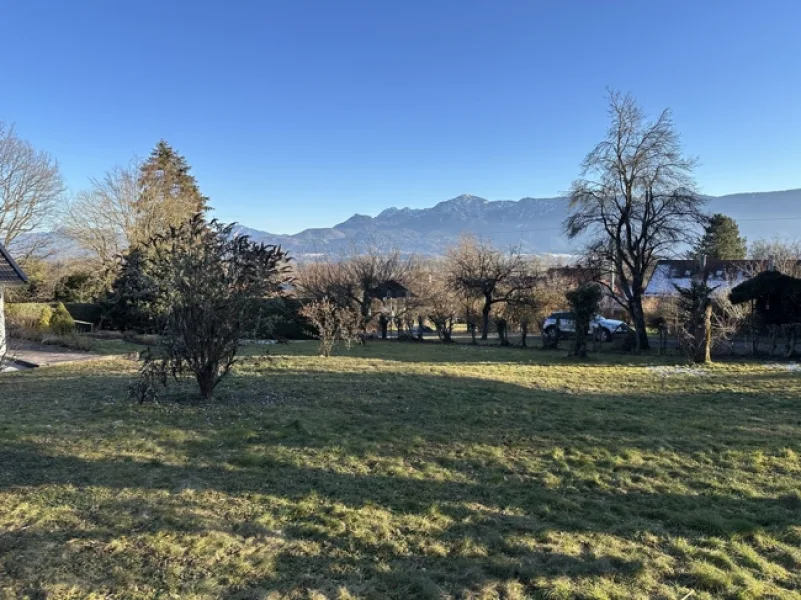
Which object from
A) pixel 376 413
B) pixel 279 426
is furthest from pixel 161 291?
pixel 376 413

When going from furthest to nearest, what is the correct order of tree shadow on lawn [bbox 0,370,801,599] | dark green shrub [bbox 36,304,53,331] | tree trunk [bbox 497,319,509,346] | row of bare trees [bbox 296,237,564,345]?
1. tree trunk [bbox 497,319,509,346]
2. row of bare trees [bbox 296,237,564,345]
3. dark green shrub [bbox 36,304,53,331]
4. tree shadow on lawn [bbox 0,370,801,599]

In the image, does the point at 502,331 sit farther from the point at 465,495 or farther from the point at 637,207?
the point at 465,495

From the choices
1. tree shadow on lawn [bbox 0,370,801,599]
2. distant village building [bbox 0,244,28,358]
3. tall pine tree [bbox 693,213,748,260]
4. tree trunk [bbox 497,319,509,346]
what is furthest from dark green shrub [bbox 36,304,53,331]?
tall pine tree [bbox 693,213,748,260]

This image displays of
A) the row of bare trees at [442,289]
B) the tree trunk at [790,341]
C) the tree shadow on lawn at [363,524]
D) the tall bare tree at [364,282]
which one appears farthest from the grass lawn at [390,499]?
the tall bare tree at [364,282]

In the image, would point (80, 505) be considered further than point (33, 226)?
No

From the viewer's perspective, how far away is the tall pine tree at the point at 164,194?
92.6 feet

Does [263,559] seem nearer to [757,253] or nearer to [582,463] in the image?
[582,463]

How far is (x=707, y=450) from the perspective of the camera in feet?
17.9

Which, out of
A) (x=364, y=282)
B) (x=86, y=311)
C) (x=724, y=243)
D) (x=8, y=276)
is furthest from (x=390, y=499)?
(x=724, y=243)

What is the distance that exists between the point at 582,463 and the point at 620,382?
6709 mm

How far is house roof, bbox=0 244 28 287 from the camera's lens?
13359 mm

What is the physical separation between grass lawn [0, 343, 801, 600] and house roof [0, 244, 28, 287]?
24.5 ft

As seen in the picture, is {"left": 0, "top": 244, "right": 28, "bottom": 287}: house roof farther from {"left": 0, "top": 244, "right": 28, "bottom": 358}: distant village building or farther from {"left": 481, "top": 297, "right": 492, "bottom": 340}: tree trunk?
{"left": 481, "top": 297, "right": 492, "bottom": 340}: tree trunk

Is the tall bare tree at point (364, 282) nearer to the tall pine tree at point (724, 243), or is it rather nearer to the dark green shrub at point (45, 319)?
the dark green shrub at point (45, 319)
